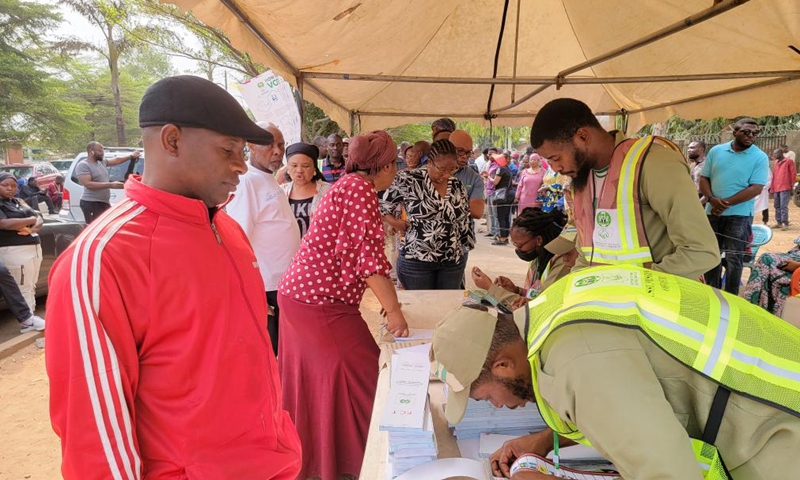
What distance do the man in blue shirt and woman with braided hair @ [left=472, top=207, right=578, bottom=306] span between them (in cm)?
279

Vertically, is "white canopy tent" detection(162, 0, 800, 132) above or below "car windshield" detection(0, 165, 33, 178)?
above

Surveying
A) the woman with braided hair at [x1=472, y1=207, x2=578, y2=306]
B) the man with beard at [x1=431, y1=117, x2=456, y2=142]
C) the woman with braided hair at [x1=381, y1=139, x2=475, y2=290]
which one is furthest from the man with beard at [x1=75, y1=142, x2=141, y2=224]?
the woman with braided hair at [x1=472, y1=207, x2=578, y2=306]

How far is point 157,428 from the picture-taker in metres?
1.07

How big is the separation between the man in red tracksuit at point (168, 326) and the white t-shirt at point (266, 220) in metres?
1.72

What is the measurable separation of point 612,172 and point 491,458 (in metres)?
1.31

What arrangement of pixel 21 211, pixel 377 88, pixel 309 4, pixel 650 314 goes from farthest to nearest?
pixel 21 211
pixel 377 88
pixel 309 4
pixel 650 314

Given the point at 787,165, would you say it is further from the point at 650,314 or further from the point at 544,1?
the point at 650,314

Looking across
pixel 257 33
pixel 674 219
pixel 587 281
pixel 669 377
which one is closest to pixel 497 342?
pixel 587 281

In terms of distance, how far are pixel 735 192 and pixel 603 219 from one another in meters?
3.67

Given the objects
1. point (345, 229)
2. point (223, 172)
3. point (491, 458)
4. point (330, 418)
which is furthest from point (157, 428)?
point (330, 418)

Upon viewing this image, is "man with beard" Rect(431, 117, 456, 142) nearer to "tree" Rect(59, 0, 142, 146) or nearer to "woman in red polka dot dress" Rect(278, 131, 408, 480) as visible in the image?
"woman in red polka dot dress" Rect(278, 131, 408, 480)

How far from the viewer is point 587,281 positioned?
1060 mm

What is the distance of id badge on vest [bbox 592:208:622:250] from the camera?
2.04m

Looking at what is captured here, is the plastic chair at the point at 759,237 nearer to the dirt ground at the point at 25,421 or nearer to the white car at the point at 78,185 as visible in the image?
the dirt ground at the point at 25,421
